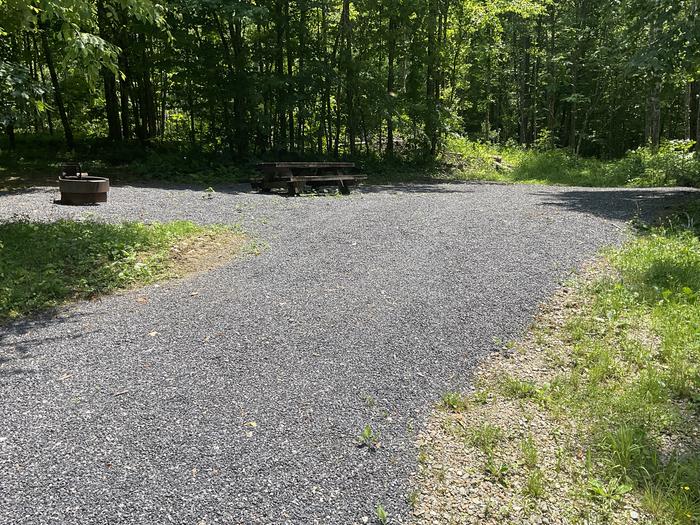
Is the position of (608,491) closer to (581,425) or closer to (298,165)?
(581,425)

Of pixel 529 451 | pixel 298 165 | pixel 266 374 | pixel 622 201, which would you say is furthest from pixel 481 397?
pixel 298 165

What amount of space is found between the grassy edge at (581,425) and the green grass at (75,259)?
377 centimetres

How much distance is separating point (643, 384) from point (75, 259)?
548 centimetres

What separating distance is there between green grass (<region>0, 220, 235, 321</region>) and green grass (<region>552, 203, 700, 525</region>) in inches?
166

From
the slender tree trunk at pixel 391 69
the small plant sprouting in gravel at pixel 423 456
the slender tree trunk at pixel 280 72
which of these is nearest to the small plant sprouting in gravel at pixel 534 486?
the small plant sprouting in gravel at pixel 423 456

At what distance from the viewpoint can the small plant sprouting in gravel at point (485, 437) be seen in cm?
274

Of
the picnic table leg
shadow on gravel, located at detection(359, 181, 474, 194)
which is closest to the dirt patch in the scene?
the picnic table leg

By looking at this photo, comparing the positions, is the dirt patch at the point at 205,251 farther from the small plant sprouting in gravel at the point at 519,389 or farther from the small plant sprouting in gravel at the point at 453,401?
the small plant sprouting in gravel at the point at 519,389

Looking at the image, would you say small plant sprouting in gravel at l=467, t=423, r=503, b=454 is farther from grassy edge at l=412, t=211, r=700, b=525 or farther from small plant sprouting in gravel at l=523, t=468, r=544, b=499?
small plant sprouting in gravel at l=523, t=468, r=544, b=499

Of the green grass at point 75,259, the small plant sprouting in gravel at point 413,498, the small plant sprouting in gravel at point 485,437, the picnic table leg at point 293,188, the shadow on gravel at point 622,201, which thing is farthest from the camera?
the picnic table leg at point 293,188

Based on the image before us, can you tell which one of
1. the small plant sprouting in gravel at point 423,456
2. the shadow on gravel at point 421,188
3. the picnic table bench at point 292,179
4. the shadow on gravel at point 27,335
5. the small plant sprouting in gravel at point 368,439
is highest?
the picnic table bench at point 292,179

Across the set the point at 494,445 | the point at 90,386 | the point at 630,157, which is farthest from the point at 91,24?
the point at 630,157

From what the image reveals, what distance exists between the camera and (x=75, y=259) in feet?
18.3

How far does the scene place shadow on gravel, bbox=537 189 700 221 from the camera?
8242 millimetres
